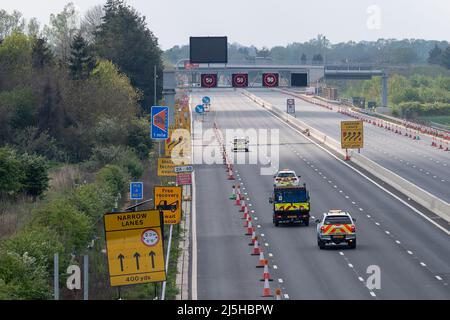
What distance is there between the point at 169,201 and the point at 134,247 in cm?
2013

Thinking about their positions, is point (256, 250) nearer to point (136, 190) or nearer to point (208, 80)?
point (136, 190)

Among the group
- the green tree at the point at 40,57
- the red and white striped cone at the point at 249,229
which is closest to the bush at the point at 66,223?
the red and white striped cone at the point at 249,229

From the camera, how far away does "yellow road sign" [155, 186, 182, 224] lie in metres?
40.8

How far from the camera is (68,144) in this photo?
3189 inches

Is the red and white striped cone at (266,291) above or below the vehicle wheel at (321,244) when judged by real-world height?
above

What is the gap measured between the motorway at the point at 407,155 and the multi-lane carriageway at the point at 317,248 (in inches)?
153

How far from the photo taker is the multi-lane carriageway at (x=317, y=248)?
32.3 m

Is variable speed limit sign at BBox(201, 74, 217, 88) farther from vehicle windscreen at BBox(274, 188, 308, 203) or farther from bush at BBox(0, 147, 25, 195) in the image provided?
vehicle windscreen at BBox(274, 188, 308, 203)

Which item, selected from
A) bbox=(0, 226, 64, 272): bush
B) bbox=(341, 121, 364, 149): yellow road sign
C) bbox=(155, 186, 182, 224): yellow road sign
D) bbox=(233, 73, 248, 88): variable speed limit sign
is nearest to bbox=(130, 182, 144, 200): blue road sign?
bbox=(155, 186, 182, 224): yellow road sign

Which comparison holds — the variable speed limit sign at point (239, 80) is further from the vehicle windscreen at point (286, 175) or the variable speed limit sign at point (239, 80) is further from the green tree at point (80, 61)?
the green tree at point (80, 61)

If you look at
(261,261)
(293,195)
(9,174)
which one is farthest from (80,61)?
(261,261)

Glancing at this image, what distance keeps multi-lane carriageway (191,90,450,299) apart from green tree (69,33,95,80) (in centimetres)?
2841
